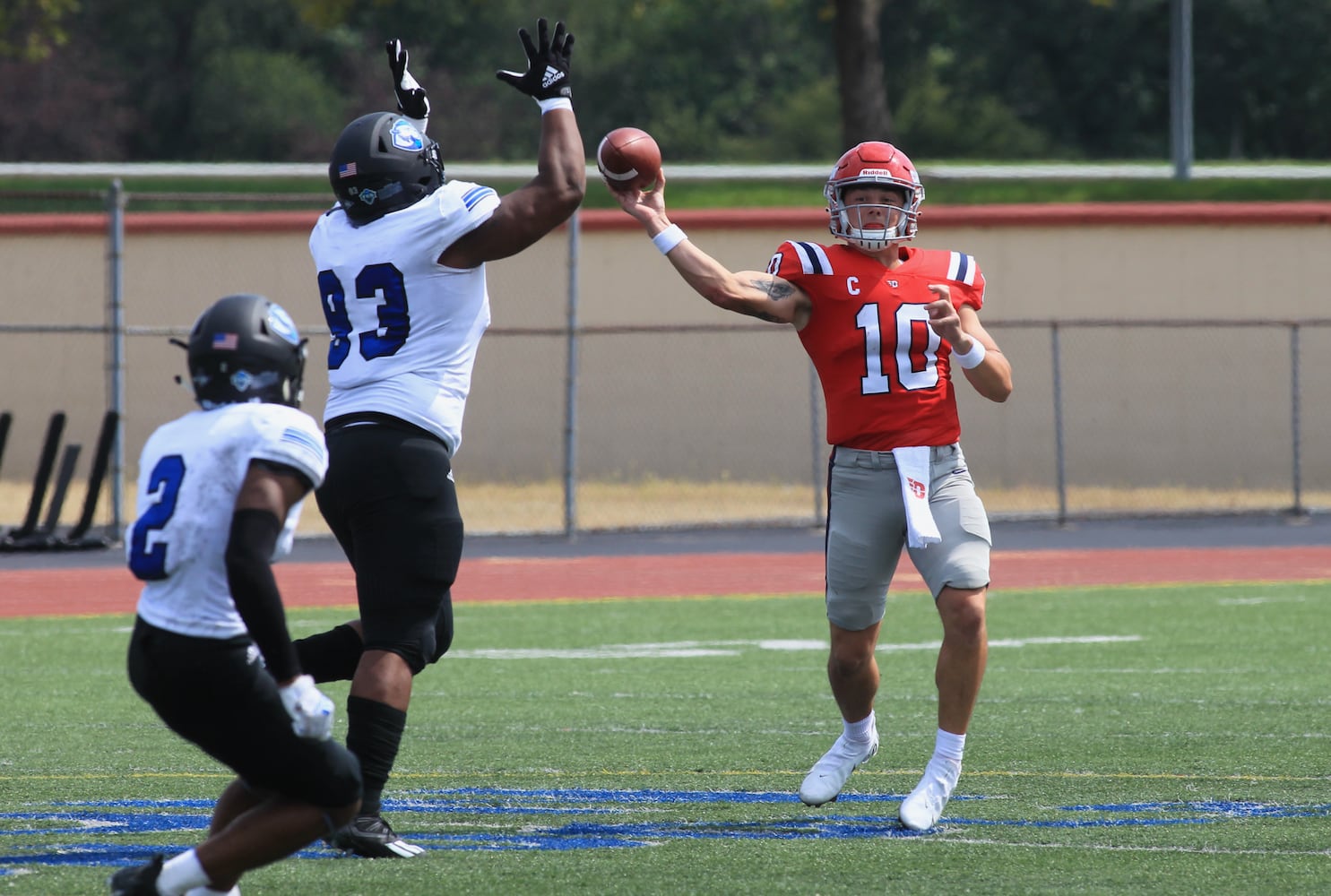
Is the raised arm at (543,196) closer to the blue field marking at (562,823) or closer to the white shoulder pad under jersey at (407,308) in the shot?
the white shoulder pad under jersey at (407,308)

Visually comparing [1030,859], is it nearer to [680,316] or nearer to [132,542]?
[132,542]

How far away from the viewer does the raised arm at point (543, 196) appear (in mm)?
4973

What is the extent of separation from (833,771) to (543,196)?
1.93 m

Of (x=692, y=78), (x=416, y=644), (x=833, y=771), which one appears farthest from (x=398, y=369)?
(x=692, y=78)

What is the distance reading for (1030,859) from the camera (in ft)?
16.0

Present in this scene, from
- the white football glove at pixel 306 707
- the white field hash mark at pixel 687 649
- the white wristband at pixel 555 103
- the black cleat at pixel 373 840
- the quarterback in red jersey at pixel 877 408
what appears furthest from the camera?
the white field hash mark at pixel 687 649

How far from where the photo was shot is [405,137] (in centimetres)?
508

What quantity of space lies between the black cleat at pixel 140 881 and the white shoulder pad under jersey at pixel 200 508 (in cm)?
51

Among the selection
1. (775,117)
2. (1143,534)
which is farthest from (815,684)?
(775,117)

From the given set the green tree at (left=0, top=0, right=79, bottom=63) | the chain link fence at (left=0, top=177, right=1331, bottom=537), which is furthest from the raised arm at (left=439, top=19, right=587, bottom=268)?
the green tree at (left=0, top=0, right=79, bottom=63)

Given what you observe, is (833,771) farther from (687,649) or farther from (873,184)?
(687,649)

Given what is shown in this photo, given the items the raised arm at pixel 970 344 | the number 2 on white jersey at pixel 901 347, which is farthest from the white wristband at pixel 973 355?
the number 2 on white jersey at pixel 901 347

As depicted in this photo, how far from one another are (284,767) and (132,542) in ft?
1.87

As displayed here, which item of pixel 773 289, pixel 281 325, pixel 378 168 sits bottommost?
pixel 281 325
